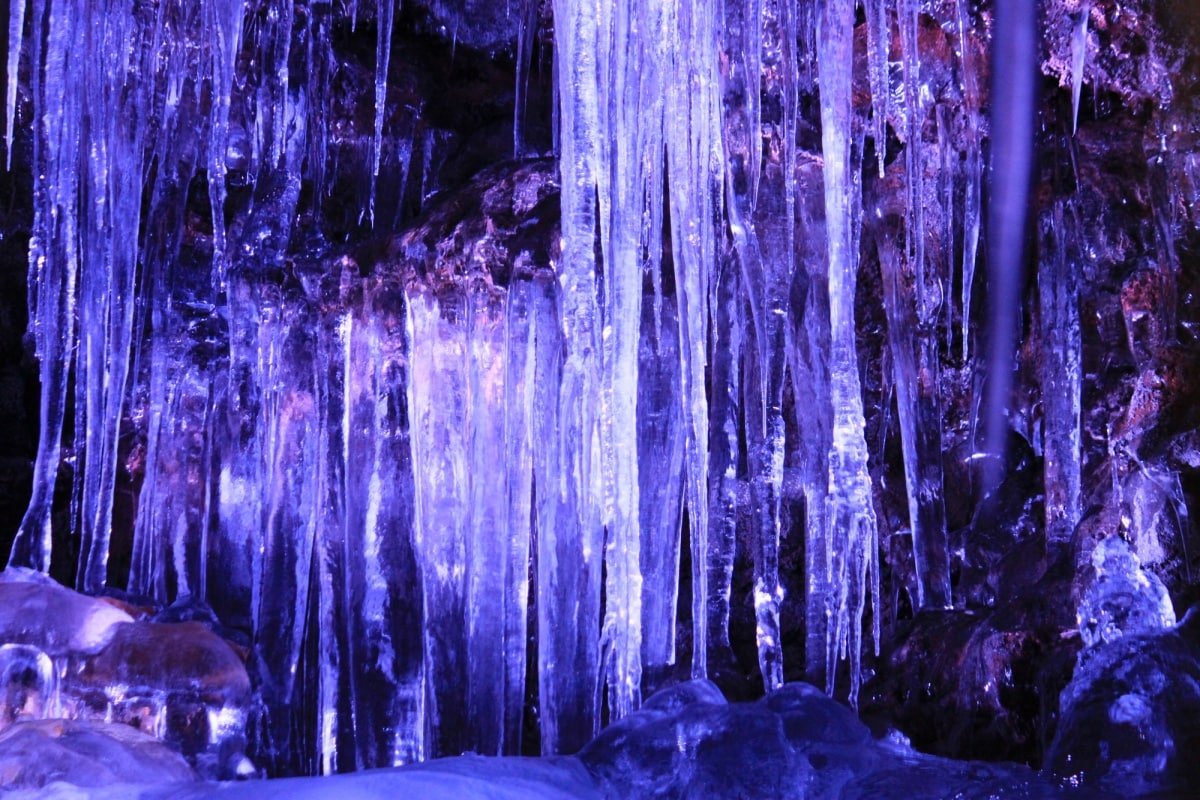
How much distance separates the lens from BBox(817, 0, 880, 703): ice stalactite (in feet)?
14.4

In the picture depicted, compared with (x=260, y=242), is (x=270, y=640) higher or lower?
lower

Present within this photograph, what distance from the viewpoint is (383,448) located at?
18.5 ft

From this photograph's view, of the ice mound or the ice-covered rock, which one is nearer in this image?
the ice-covered rock

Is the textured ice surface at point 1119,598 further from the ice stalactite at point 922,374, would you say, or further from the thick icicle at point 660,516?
the thick icicle at point 660,516

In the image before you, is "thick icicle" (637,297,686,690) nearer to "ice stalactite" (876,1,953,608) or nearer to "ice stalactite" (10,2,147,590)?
"ice stalactite" (876,1,953,608)

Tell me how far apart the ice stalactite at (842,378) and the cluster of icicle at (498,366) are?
0.05 feet

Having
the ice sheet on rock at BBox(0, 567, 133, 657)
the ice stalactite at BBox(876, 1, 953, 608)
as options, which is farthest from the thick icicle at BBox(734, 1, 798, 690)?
the ice sheet on rock at BBox(0, 567, 133, 657)

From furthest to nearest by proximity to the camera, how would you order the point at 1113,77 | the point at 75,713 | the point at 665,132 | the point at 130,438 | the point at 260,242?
1. the point at 130,438
2. the point at 260,242
3. the point at 1113,77
4. the point at 665,132
5. the point at 75,713

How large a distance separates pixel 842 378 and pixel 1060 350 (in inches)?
57.0

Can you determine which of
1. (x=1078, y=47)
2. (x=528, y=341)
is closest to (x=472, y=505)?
(x=528, y=341)

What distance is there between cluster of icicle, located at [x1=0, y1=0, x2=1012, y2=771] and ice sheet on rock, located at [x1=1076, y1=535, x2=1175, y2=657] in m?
0.81


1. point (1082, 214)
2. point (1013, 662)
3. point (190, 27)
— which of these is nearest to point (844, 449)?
point (1013, 662)

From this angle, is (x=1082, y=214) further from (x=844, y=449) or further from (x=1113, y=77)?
(x=844, y=449)

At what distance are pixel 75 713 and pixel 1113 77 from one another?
15.3 feet
